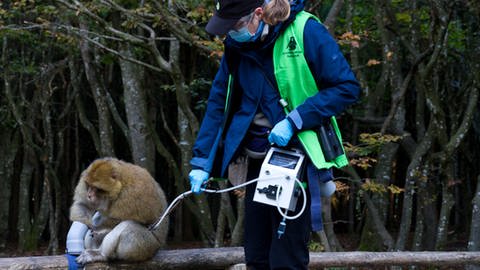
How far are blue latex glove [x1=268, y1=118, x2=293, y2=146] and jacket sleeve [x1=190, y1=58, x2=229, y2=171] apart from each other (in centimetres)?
45

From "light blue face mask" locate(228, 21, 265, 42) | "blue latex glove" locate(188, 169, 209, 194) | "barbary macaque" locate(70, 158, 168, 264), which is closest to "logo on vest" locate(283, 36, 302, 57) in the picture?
"light blue face mask" locate(228, 21, 265, 42)

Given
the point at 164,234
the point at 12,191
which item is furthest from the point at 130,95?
the point at 12,191

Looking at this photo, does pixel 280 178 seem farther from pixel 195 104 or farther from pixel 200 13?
pixel 195 104

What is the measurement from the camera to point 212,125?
127 inches

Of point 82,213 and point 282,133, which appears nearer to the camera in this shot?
point 282,133

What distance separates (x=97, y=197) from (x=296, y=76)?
166 cm

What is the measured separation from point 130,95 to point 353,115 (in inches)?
120

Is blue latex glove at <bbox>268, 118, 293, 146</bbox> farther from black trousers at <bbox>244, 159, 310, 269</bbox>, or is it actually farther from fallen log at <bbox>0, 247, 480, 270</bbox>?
fallen log at <bbox>0, 247, 480, 270</bbox>

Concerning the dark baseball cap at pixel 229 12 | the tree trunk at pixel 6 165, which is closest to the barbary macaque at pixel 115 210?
the dark baseball cap at pixel 229 12

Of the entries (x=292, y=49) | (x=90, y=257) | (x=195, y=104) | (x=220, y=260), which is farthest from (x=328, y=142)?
(x=195, y=104)

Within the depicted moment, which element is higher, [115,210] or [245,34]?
[245,34]

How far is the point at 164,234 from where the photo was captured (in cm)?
441

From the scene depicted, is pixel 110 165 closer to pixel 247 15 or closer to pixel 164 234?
pixel 164 234

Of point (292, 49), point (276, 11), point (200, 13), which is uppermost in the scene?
point (200, 13)
